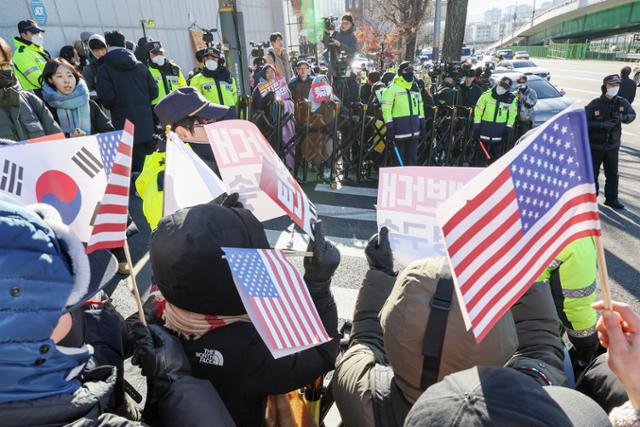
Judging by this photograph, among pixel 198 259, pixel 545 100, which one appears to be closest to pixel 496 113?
pixel 545 100

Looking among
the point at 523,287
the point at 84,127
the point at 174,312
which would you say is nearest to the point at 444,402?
the point at 523,287

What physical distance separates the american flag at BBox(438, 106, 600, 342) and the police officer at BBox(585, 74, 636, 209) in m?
5.52

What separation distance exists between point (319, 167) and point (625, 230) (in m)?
4.84

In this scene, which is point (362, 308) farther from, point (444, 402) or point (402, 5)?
point (402, 5)

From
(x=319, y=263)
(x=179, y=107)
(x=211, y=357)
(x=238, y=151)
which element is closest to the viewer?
(x=211, y=357)

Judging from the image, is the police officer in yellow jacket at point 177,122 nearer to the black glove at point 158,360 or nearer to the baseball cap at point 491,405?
the black glove at point 158,360

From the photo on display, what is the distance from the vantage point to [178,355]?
4.68 feet

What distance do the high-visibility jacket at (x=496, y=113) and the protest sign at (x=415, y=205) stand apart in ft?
19.3

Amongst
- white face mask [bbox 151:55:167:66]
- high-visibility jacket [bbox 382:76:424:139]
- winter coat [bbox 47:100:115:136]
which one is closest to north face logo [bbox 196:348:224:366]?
winter coat [bbox 47:100:115:136]

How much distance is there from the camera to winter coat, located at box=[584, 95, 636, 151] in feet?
19.8

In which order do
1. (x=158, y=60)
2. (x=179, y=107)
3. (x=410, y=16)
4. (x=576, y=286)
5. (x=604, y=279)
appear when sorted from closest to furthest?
(x=604, y=279)
(x=576, y=286)
(x=179, y=107)
(x=158, y=60)
(x=410, y=16)

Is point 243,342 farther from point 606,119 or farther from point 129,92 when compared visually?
point 606,119

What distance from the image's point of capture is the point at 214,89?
6797 millimetres

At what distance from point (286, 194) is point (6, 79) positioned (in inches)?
148
